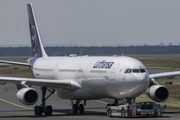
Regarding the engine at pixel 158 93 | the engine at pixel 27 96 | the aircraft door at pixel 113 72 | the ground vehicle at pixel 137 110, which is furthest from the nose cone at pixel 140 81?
the engine at pixel 27 96

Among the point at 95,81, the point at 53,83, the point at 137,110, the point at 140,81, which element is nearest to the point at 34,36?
the point at 53,83

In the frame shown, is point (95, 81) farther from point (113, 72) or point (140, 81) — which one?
point (140, 81)

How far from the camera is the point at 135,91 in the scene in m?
32.9

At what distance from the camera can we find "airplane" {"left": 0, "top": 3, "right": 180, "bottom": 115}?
33.3 meters

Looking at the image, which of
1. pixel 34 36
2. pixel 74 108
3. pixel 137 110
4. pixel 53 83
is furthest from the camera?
pixel 34 36

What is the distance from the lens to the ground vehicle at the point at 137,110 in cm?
3225

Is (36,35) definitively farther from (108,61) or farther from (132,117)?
(132,117)

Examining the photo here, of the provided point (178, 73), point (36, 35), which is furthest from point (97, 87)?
point (36, 35)

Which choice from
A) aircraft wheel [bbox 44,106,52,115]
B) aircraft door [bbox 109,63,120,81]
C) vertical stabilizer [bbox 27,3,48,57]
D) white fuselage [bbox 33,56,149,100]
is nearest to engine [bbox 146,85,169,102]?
white fuselage [bbox 33,56,149,100]

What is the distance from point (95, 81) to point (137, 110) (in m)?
5.66

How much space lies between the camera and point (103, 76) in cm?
3553

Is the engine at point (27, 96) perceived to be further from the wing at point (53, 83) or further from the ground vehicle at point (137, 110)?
the ground vehicle at point (137, 110)

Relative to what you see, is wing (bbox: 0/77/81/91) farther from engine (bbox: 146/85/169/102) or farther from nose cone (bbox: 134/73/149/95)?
nose cone (bbox: 134/73/149/95)

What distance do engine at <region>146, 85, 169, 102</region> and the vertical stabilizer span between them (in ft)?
65.2
